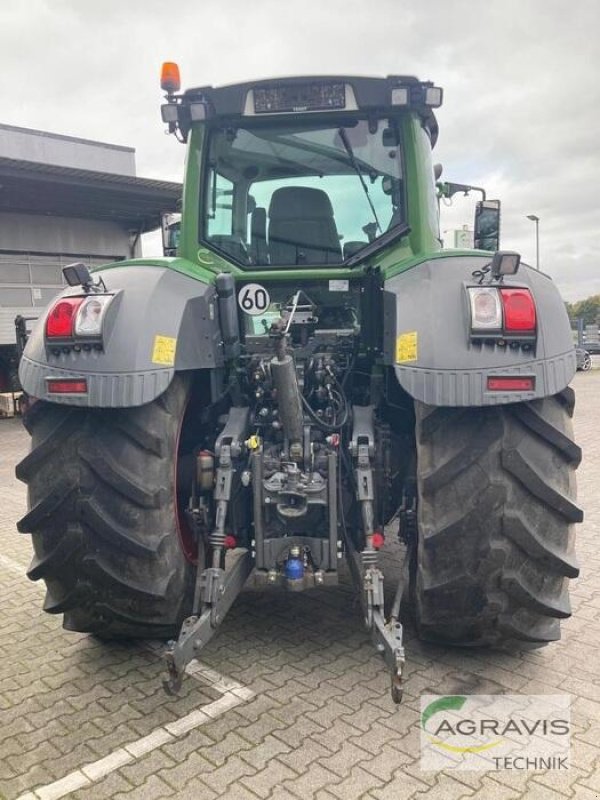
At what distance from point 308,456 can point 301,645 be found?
3.34ft

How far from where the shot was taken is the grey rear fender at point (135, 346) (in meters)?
2.64

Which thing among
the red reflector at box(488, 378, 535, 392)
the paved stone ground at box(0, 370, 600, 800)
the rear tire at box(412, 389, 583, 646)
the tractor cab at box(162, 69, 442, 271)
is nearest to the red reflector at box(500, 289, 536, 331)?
the red reflector at box(488, 378, 535, 392)

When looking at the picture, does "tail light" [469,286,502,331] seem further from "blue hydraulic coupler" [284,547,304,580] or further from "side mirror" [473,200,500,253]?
"side mirror" [473,200,500,253]

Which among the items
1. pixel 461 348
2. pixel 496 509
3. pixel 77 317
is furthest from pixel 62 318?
pixel 496 509

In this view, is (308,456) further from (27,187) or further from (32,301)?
(32,301)

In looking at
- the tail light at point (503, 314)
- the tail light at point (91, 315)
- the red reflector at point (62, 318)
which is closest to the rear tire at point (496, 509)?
the tail light at point (503, 314)

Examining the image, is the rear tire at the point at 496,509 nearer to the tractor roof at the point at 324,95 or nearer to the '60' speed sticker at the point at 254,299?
the '60' speed sticker at the point at 254,299

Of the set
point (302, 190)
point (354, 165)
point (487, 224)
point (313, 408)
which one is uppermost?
point (354, 165)

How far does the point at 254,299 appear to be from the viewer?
10.8 feet

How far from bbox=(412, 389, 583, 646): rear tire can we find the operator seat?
1.21m

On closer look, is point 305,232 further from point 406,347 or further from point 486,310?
point 486,310

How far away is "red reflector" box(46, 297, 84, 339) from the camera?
2.73 metres

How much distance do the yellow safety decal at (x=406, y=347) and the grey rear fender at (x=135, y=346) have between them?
3.09 feet

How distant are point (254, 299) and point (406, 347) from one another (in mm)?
987
